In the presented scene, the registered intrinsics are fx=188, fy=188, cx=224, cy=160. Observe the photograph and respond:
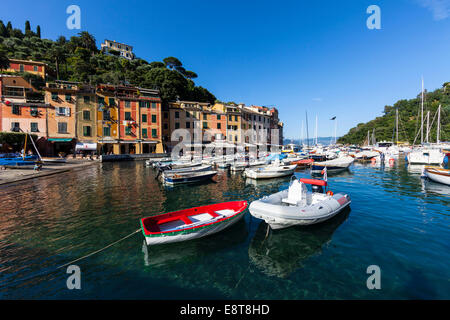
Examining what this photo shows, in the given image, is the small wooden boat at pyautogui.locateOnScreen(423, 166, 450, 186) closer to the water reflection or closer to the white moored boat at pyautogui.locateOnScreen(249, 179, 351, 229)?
the white moored boat at pyautogui.locateOnScreen(249, 179, 351, 229)

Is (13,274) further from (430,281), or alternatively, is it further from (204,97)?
(204,97)

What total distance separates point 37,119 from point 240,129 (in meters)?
47.6

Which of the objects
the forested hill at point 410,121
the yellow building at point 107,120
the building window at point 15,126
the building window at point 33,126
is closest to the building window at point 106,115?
the yellow building at point 107,120

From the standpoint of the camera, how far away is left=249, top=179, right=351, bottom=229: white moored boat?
866 cm

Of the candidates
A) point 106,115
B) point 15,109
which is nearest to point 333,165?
point 106,115

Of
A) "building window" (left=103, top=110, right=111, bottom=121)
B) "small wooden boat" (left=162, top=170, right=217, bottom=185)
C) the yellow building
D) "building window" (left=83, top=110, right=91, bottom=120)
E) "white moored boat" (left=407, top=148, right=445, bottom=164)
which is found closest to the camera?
"small wooden boat" (left=162, top=170, right=217, bottom=185)

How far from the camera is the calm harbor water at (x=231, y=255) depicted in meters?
5.68

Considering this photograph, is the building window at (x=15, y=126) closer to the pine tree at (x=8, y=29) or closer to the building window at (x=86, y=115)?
the building window at (x=86, y=115)

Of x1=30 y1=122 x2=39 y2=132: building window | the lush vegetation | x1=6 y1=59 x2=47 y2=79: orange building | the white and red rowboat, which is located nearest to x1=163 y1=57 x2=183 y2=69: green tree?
the lush vegetation

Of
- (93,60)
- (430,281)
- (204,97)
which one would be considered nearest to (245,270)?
(430,281)

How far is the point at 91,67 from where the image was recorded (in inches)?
2484

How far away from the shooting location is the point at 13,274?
20.4ft

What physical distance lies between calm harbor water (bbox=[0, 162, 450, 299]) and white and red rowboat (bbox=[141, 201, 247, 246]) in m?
0.47

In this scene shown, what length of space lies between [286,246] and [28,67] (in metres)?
77.0
